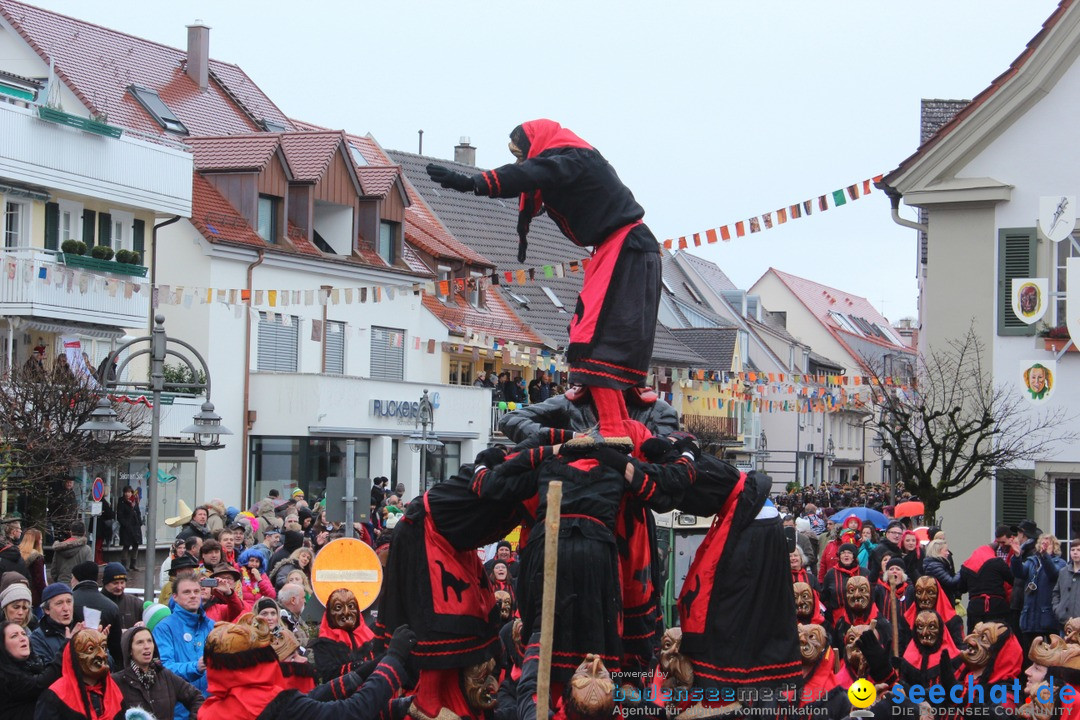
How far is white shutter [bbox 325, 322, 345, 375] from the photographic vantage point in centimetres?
3506

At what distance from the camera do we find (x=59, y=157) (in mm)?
27938

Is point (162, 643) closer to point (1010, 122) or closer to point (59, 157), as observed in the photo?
point (1010, 122)

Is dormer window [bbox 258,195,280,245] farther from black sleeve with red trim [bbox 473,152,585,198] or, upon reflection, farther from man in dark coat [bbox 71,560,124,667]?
black sleeve with red trim [bbox 473,152,585,198]

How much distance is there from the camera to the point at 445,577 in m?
8.06

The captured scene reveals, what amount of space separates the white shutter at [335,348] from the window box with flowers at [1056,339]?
57.9 feet

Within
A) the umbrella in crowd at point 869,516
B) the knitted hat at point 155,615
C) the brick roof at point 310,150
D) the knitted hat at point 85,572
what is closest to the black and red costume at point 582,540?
the knitted hat at point 155,615

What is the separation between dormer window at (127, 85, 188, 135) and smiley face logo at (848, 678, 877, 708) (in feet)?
91.2

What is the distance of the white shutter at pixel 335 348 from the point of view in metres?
35.1

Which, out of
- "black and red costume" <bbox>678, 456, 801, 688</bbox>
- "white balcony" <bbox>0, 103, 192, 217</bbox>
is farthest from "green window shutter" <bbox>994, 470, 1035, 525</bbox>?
"white balcony" <bbox>0, 103, 192, 217</bbox>

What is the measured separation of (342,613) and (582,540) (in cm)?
209

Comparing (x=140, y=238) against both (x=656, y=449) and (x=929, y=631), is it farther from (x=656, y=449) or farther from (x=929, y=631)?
(x=656, y=449)

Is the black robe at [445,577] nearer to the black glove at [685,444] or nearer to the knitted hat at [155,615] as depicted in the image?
the black glove at [685,444]

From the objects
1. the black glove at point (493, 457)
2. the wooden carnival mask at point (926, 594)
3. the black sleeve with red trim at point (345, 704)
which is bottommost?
the black sleeve with red trim at point (345, 704)

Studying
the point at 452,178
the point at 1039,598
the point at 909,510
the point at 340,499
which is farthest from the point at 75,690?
the point at 909,510
